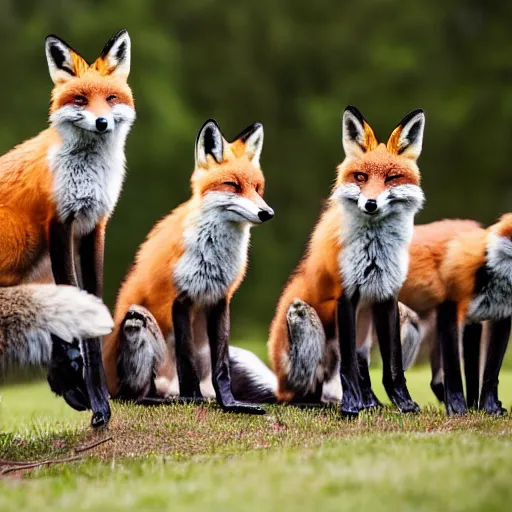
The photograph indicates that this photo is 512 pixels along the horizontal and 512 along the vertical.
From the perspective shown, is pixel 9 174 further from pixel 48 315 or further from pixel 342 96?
pixel 342 96

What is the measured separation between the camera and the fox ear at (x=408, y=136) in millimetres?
6684

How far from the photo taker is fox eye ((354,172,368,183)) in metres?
6.50

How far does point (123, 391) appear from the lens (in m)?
7.09

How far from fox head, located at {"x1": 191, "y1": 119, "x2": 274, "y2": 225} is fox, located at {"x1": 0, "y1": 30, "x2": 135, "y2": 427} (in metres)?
0.82

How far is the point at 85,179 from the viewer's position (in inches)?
231

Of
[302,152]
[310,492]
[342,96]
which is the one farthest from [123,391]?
[342,96]

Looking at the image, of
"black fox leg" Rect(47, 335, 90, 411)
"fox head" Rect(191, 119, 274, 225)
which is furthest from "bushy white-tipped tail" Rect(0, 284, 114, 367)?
"fox head" Rect(191, 119, 274, 225)

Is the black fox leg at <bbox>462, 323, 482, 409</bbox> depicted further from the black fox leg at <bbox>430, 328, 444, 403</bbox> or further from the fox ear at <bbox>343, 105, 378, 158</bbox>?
the fox ear at <bbox>343, 105, 378, 158</bbox>

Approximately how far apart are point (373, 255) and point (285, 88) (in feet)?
31.3

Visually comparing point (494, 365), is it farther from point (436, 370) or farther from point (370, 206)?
point (370, 206)

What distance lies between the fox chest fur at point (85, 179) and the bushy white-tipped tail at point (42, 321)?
1127 mm

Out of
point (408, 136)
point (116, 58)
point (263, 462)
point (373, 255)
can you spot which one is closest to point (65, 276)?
point (116, 58)

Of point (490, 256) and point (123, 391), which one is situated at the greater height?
point (490, 256)

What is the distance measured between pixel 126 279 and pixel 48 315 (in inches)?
117
